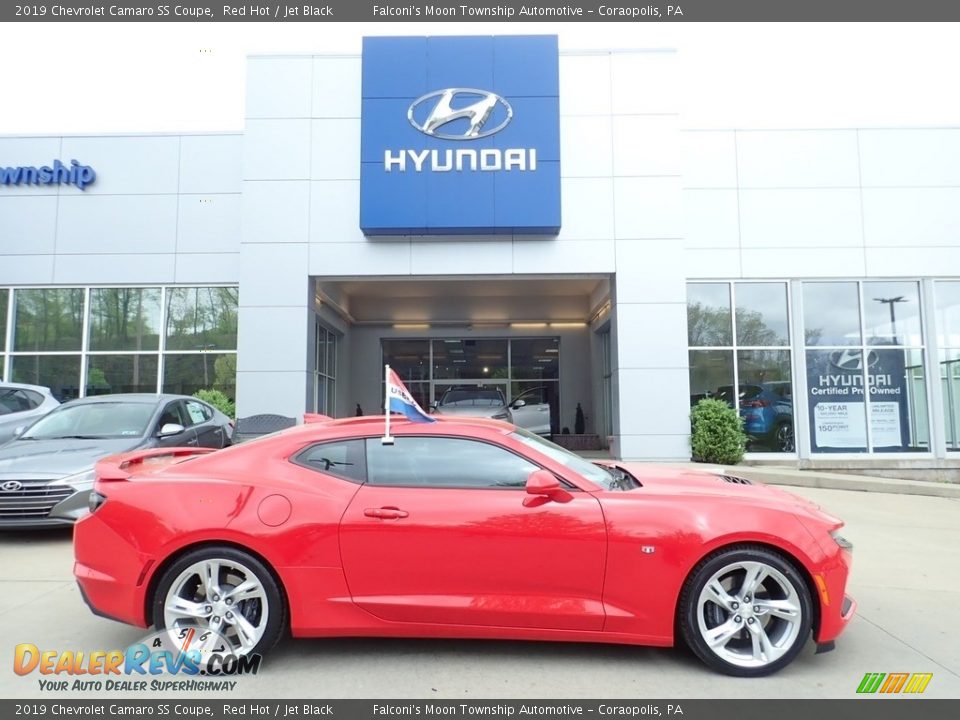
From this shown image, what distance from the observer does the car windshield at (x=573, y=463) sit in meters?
3.61

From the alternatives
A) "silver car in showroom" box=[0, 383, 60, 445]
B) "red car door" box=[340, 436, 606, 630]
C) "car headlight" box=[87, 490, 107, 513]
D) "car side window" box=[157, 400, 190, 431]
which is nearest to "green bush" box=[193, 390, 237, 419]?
"silver car in showroom" box=[0, 383, 60, 445]

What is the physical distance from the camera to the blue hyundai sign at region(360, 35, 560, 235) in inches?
481

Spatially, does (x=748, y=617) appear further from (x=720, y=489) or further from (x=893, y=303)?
(x=893, y=303)

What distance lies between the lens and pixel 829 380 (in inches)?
506

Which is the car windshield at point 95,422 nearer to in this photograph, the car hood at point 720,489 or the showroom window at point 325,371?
the car hood at point 720,489

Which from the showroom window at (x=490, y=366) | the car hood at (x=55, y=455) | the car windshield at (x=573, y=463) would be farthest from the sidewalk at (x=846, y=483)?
the showroom window at (x=490, y=366)

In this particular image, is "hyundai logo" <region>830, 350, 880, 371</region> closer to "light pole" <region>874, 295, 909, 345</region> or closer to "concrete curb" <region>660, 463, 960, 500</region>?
"light pole" <region>874, 295, 909, 345</region>

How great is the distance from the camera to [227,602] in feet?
10.9

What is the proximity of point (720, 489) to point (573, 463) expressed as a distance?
2.84 ft

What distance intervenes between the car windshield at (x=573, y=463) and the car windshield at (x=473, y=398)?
899 cm

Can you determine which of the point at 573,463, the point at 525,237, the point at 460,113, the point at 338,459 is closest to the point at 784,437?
the point at 525,237

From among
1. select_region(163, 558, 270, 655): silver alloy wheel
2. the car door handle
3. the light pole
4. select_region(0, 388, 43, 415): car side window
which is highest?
the light pole

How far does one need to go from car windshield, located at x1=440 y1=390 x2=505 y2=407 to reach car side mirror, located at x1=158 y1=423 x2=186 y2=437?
640 cm

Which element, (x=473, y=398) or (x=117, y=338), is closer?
(x=473, y=398)
